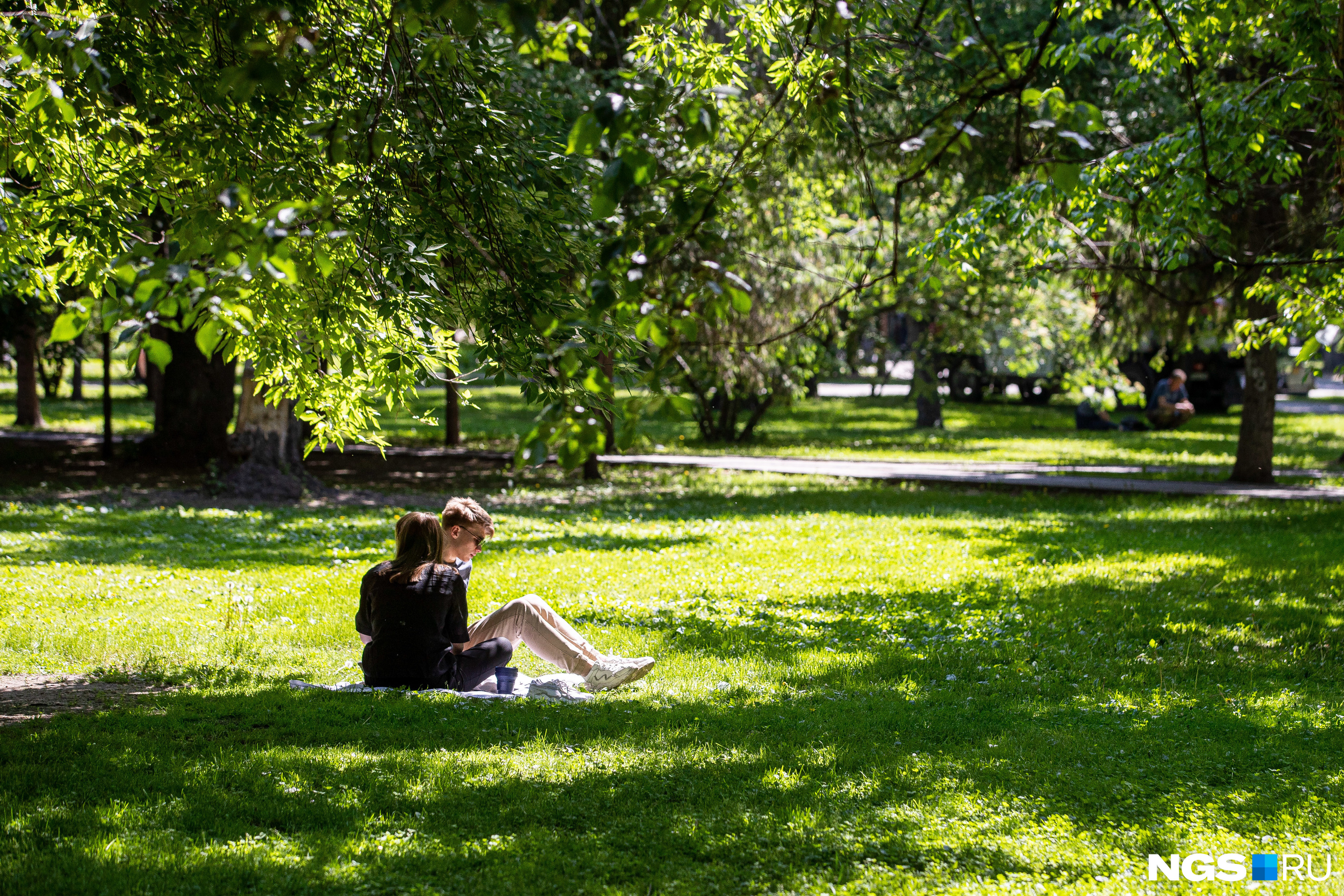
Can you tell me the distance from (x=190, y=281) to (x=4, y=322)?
19262 millimetres

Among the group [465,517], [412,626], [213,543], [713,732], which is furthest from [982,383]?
[412,626]

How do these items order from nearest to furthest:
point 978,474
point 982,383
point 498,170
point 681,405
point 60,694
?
point 681,405 < point 498,170 < point 60,694 < point 978,474 < point 982,383

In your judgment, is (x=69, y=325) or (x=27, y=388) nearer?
(x=69, y=325)

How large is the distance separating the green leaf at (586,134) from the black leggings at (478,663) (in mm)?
4053

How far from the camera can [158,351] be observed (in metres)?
2.91

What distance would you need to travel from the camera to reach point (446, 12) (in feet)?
13.9

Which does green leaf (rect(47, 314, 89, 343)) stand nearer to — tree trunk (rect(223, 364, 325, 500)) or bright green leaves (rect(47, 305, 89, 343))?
bright green leaves (rect(47, 305, 89, 343))

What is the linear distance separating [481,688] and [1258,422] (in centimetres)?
1462

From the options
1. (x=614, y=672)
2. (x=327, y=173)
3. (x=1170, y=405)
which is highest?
(x=327, y=173)

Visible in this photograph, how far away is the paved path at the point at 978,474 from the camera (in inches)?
622

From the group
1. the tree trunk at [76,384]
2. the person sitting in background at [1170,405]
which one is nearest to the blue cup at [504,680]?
the person sitting in background at [1170,405]

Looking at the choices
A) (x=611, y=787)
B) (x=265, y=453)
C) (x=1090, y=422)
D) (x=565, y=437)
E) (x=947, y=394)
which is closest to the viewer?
(x=565, y=437)

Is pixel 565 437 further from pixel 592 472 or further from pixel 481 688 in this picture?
pixel 592 472

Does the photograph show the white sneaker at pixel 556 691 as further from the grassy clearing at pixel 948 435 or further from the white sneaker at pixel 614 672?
the grassy clearing at pixel 948 435
